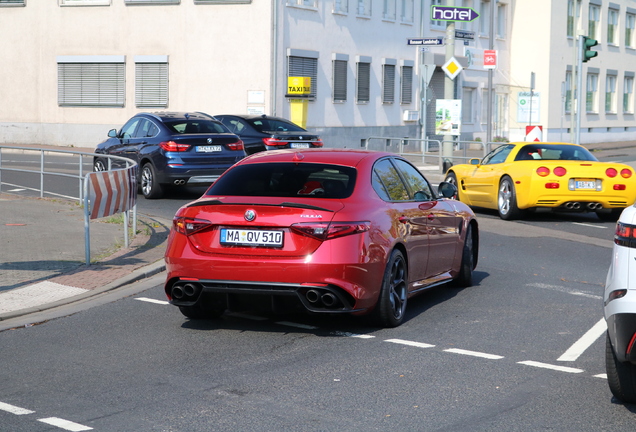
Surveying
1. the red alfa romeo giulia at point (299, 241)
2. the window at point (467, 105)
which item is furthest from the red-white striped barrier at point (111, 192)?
the window at point (467, 105)

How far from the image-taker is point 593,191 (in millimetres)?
15961

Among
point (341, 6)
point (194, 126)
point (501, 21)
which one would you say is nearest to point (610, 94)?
point (501, 21)

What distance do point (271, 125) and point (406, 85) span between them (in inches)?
806

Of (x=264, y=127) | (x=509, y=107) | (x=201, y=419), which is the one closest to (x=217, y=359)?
(x=201, y=419)

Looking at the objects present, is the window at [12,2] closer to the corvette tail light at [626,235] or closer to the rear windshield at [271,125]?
the rear windshield at [271,125]

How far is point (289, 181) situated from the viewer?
7.95m

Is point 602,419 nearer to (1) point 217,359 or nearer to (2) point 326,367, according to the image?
(2) point 326,367

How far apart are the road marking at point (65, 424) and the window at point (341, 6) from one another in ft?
110

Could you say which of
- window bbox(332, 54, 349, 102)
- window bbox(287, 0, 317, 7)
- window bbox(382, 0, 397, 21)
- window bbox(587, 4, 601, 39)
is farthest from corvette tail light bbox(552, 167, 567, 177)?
window bbox(587, 4, 601, 39)

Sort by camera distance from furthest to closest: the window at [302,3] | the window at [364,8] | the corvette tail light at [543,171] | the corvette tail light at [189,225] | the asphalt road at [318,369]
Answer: the window at [364,8] < the window at [302,3] < the corvette tail light at [543,171] < the corvette tail light at [189,225] < the asphalt road at [318,369]

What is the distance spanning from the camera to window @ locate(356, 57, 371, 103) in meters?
39.8

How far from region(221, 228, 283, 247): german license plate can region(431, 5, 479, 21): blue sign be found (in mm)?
18151

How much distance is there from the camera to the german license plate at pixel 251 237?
24.0ft

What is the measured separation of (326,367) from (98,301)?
338 centimetres
